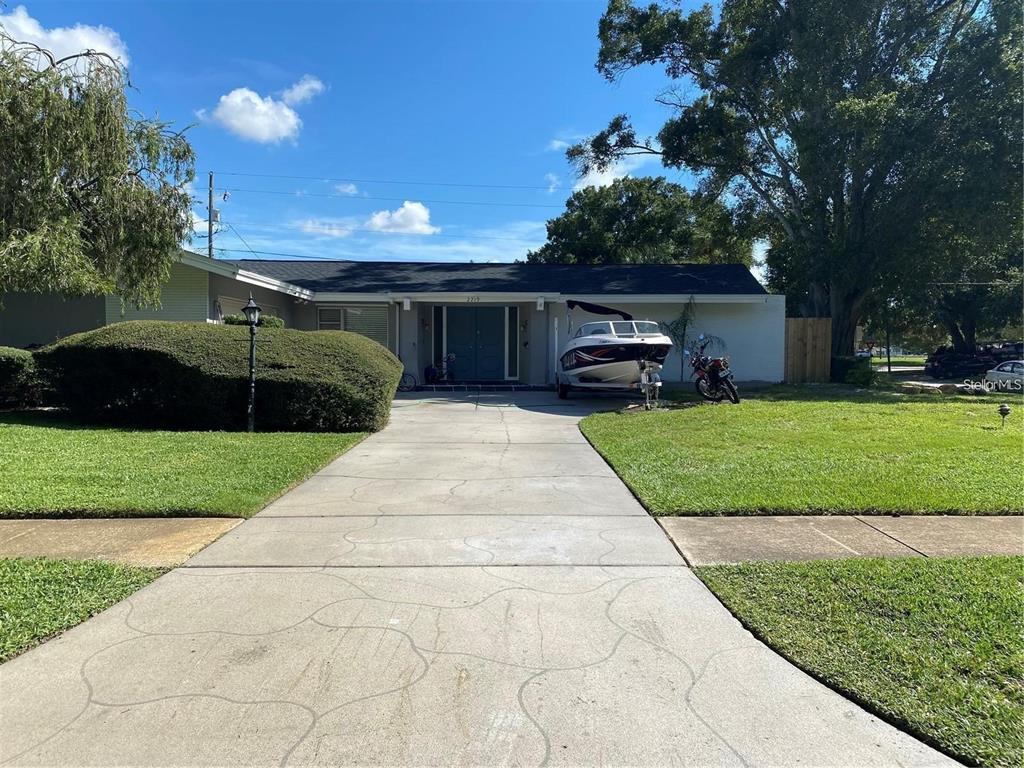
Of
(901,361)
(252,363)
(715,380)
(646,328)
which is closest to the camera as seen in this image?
(252,363)

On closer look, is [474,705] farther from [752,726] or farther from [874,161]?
[874,161]

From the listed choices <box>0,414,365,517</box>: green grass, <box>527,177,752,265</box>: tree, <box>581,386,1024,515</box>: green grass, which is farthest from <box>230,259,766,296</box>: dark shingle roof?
<box>527,177,752,265</box>: tree

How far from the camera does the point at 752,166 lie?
23.7m

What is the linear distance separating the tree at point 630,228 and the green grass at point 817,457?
22.3 m

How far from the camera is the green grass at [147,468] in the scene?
579 cm

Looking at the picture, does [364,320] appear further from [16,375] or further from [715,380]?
[715,380]

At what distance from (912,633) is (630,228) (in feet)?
114

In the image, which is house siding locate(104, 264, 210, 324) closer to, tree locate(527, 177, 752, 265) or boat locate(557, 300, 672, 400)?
boat locate(557, 300, 672, 400)

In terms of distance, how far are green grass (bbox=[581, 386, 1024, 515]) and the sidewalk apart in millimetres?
242

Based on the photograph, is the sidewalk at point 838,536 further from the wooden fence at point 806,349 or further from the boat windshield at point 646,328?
the wooden fence at point 806,349

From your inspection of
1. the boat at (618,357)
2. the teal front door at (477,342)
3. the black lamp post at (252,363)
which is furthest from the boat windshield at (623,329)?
the black lamp post at (252,363)

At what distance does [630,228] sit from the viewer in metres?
36.3

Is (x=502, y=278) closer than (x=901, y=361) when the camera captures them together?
Yes

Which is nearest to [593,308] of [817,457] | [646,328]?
[646,328]
